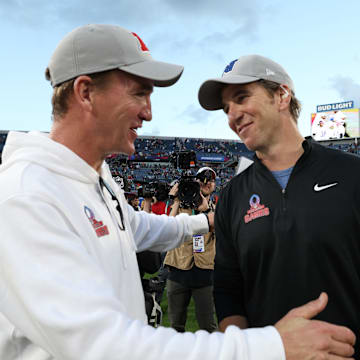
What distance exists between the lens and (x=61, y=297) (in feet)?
3.03

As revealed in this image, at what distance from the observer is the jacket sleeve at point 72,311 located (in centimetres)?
90

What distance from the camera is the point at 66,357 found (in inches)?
37.0

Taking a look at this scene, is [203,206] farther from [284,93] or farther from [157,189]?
[284,93]

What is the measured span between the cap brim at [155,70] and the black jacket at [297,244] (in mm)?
831

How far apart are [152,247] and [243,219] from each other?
0.66m

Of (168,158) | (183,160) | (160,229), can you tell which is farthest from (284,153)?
(168,158)

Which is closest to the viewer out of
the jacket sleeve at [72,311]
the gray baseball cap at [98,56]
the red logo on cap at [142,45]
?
the jacket sleeve at [72,311]

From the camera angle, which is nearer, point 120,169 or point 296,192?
point 296,192

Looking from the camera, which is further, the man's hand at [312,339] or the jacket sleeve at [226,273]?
the jacket sleeve at [226,273]

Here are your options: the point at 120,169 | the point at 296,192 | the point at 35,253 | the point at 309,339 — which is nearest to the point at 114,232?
the point at 35,253

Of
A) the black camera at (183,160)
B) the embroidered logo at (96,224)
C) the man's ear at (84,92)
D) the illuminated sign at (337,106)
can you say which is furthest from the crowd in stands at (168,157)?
the embroidered logo at (96,224)

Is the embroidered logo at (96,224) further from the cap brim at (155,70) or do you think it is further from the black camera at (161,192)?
the black camera at (161,192)

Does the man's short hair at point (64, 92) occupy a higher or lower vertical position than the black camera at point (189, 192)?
higher

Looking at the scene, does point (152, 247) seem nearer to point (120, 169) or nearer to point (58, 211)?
point (58, 211)
